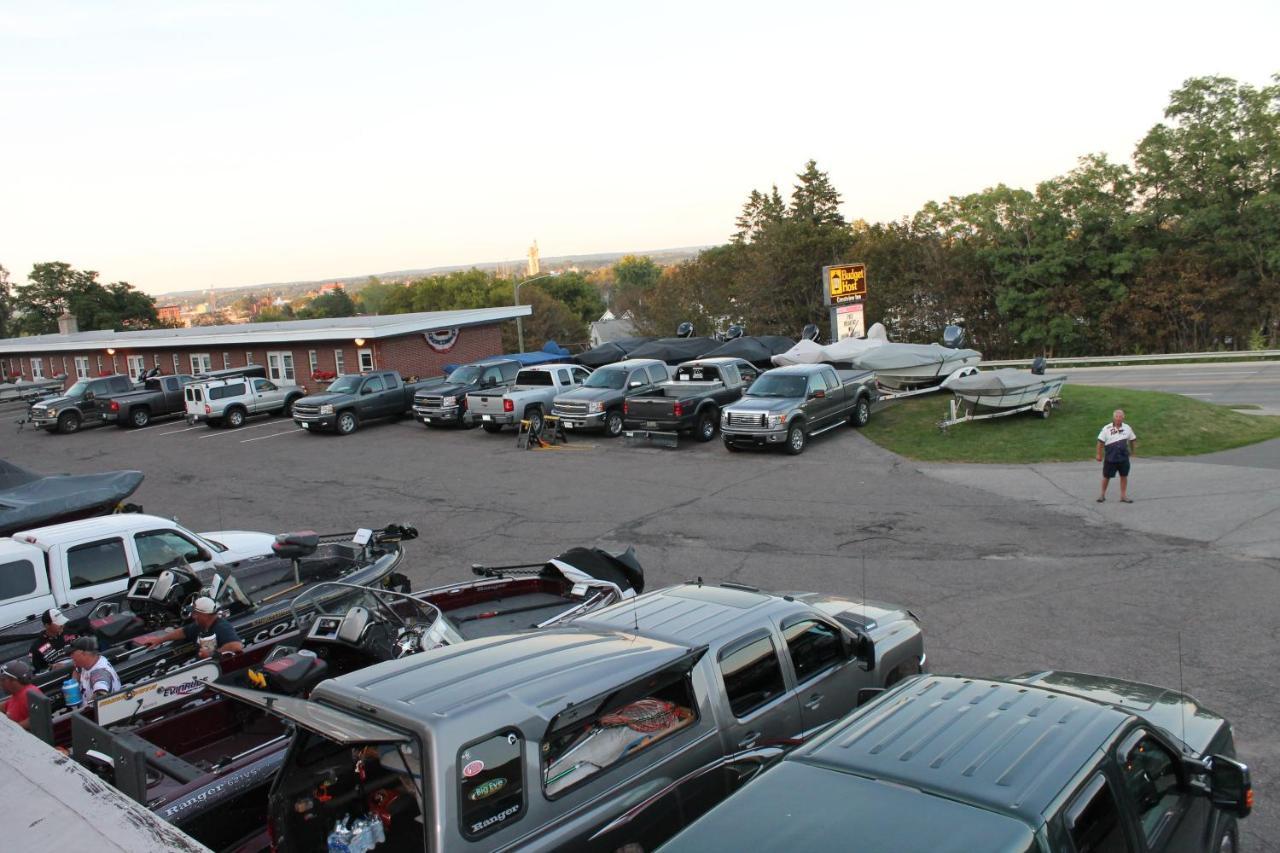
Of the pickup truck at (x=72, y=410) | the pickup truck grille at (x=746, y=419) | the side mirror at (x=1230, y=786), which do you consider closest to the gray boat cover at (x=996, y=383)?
the pickup truck grille at (x=746, y=419)

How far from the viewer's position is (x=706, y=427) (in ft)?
71.5

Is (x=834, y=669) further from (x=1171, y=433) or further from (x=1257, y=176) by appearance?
(x=1257, y=176)

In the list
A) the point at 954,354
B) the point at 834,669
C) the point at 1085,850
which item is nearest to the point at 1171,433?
the point at 954,354

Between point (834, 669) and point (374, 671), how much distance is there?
10.2 feet

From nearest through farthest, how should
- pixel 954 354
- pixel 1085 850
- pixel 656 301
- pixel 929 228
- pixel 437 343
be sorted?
pixel 1085 850, pixel 954 354, pixel 437 343, pixel 929 228, pixel 656 301

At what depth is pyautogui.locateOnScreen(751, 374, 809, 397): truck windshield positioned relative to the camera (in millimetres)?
20250

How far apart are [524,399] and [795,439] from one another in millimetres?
8167

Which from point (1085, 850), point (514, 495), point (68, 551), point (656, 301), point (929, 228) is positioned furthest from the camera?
point (656, 301)

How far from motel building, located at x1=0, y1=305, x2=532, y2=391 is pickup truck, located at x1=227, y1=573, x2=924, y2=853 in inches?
1165

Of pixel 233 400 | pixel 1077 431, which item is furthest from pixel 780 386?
pixel 233 400

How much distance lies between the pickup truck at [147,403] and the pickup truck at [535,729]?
29.7 meters

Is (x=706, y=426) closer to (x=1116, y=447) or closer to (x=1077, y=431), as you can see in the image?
(x=1077, y=431)

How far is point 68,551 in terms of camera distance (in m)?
9.55

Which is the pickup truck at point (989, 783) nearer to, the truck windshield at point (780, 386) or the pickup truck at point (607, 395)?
the truck windshield at point (780, 386)
